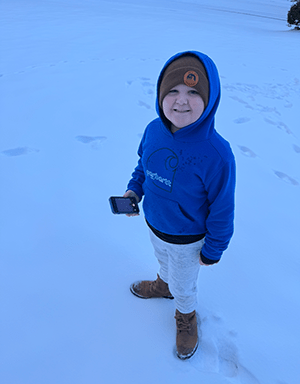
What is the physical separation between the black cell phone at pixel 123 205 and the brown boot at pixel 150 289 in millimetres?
432

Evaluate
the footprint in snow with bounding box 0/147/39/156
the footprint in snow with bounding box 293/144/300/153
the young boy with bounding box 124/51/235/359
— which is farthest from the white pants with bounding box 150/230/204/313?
the footprint in snow with bounding box 293/144/300/153

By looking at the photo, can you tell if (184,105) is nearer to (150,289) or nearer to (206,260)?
(206,260)

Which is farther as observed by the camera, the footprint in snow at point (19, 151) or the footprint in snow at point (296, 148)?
the footprint in snow at point (296, 148)

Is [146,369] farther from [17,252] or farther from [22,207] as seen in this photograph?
[22,207]

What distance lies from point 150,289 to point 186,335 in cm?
28

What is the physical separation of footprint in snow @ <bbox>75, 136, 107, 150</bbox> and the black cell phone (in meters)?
1.43

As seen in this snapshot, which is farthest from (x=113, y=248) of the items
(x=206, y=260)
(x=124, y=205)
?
(x=206, y=260)

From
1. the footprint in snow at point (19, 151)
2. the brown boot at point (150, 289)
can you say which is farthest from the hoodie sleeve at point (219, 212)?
the footprint in snow at point (19, 151)

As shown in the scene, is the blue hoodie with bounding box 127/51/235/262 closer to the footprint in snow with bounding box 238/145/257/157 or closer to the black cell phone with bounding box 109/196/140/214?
the black cell phone with bounding box 109/196/140/214

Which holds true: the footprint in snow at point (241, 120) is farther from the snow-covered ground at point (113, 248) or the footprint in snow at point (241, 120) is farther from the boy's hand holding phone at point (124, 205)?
the boy's hand holding phone at point (124, 205)

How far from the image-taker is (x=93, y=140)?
2.55 metres

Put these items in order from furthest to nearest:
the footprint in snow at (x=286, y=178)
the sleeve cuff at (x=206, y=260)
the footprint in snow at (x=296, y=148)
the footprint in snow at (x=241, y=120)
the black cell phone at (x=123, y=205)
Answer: the footprint in snow at (x=241, y=120), the footprint in snow at (x=296, y=148), the footprint in snow at (x=286, y=178), the black cell phone at (x=123, y=205), the sleeve cuff at (x=206, y=260)

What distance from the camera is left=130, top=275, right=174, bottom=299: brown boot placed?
1365 millimetres

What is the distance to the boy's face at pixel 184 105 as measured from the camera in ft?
2.71
